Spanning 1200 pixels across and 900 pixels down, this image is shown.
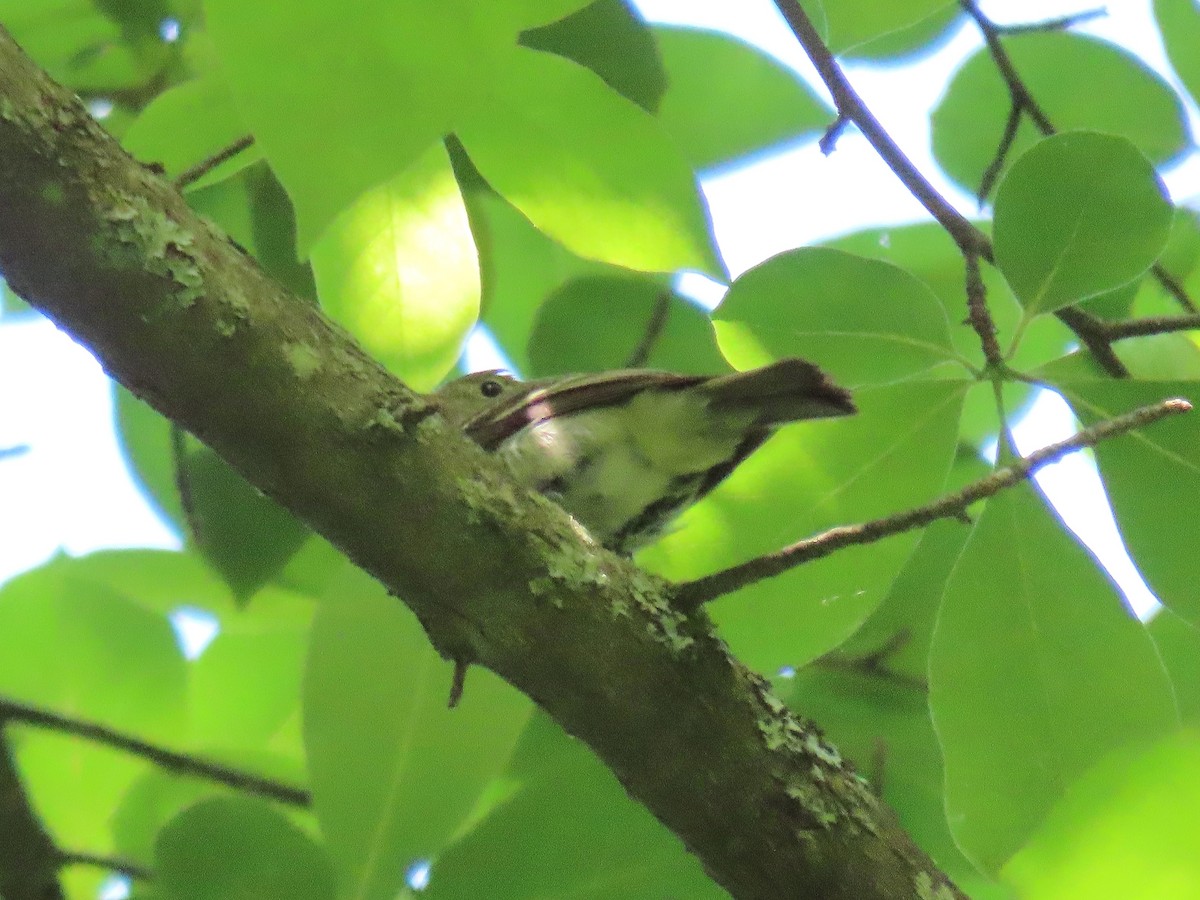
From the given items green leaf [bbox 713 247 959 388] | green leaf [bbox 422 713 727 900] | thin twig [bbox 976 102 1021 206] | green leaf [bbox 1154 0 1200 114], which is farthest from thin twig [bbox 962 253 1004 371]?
green leaf [bbox 422 713 727 900]

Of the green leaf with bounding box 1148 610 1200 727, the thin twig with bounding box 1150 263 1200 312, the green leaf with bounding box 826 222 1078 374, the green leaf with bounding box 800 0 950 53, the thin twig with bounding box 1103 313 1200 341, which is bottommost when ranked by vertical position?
the green leaf with bounding box 1148 610 1200 727

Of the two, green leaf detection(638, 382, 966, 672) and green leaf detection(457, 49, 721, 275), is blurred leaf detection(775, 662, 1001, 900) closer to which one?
green leaf detection(638, 382, 966, 672)

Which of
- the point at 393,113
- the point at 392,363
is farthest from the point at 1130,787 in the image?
the point at 392,363

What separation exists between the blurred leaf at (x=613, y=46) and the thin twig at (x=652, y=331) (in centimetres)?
39

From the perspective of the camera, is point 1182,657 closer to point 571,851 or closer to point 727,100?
point 571,851

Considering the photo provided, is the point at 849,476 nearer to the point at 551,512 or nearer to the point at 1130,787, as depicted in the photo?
the point at 551,512

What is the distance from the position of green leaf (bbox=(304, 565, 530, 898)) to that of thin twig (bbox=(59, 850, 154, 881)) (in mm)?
303

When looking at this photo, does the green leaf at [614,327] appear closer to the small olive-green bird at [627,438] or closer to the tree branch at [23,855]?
the small olive-green bird at [627,438]

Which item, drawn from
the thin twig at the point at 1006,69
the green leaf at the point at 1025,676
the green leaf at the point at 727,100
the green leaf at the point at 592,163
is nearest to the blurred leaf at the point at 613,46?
the green leaf at the point at 727,100

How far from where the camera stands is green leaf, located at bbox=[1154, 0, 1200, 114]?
6.06 feet

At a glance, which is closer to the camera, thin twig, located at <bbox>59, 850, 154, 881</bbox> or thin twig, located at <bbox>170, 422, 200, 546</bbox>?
thin twig, located at <bbox>59, 850, 154, 881</bbox>

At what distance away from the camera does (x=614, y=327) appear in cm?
211

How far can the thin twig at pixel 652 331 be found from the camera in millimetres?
2094

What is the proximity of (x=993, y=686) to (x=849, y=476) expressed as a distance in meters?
0.31
